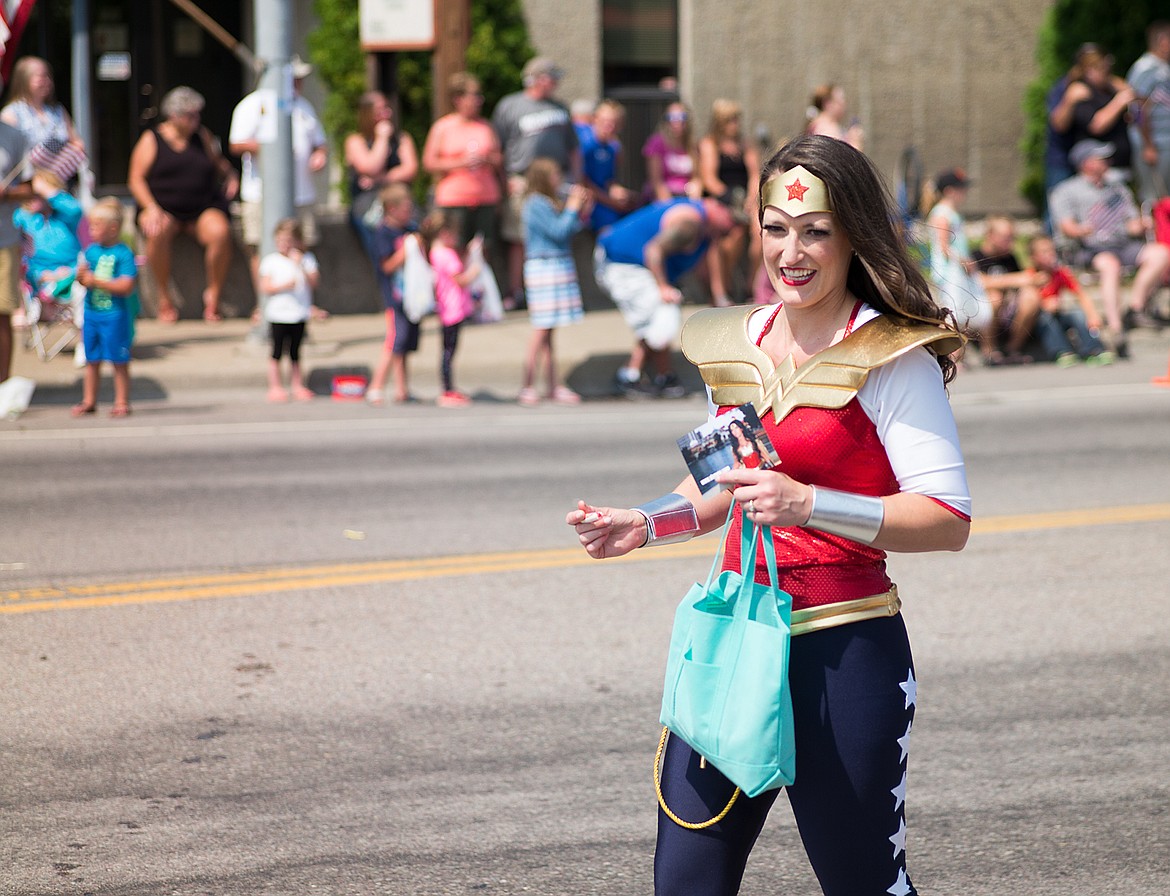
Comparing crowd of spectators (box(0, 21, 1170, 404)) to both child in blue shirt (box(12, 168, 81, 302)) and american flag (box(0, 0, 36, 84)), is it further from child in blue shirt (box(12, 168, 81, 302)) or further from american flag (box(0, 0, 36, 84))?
american flag (box(0, 0, 36, 84))

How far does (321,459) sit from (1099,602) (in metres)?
5.19

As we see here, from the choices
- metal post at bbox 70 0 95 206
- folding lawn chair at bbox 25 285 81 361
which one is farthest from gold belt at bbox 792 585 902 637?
metal post at bbox 70 0 95 206

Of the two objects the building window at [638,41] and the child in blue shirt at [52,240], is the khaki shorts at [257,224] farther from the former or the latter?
the building window at [638,41]

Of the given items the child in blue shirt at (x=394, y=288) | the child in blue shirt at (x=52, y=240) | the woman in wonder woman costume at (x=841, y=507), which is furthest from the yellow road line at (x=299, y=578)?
the child in blue shirt at (x=52, y=240)

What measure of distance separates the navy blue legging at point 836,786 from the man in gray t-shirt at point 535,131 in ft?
40.3

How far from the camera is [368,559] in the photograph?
303 inches

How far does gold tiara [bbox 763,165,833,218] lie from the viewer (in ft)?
10.2

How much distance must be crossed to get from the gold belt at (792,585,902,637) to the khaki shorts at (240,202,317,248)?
1196 cm

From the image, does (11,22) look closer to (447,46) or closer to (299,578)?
(447,46)

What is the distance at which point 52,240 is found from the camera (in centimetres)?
1288

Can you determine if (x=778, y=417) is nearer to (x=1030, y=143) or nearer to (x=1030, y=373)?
(x=1030, y=373)

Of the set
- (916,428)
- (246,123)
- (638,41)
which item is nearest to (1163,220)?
(638,41)

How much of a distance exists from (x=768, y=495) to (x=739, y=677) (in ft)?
1.16

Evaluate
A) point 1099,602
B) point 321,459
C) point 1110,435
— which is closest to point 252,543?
point 321,459
